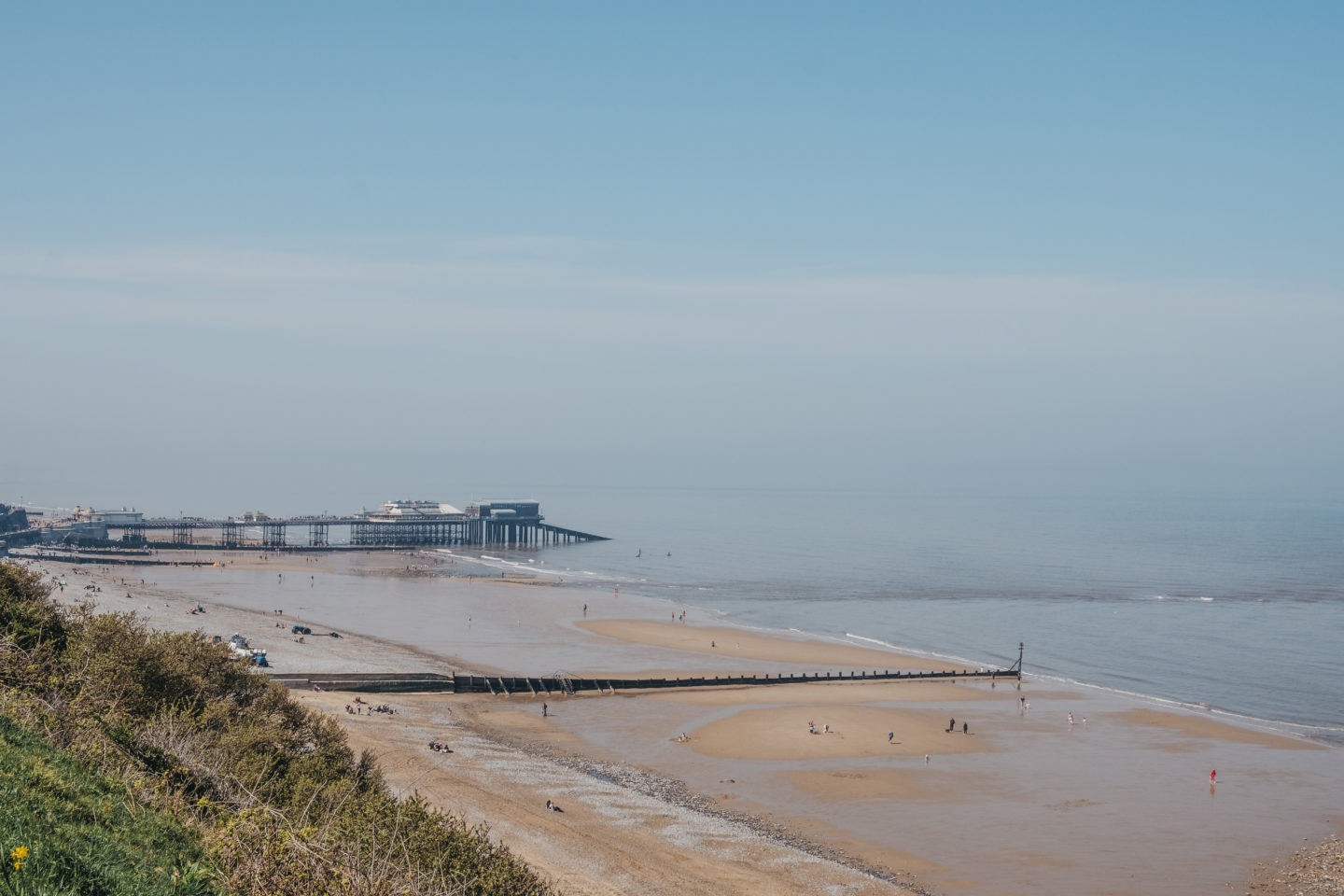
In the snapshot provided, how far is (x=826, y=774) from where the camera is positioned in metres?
37.6

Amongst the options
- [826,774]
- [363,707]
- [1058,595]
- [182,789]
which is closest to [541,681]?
[363,707]

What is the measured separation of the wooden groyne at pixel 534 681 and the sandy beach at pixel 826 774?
2.96ft

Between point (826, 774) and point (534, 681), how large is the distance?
58.5 feet

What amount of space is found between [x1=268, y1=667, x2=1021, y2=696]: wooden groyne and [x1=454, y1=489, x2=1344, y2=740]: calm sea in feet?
32.0

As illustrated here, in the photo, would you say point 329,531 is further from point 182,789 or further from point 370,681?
point 182,789

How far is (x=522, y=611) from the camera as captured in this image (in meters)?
77.7

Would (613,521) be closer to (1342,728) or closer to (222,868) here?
(1342,728)

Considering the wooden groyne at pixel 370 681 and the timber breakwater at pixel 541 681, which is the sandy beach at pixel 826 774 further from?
the wooden groyne at pixel 370 681

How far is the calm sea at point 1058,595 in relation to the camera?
5753 cm

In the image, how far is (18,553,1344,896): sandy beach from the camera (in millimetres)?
28297

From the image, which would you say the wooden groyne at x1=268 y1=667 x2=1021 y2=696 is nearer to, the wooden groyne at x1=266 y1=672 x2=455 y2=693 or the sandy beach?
the wooden groyne at x1=266 y1=672 x2=455 y2=693

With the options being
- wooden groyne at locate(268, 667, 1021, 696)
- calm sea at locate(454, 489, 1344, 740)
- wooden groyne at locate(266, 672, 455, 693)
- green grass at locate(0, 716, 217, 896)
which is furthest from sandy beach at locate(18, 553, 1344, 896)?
green grass at locate(0, 716, 217, 896)

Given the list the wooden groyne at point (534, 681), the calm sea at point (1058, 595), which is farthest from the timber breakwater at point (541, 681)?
the calm sea at point (1058, 595)

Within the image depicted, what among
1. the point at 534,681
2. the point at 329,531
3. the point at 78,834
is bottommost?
the point at 534,681
